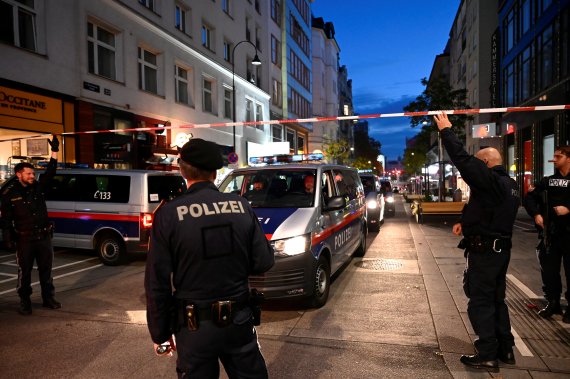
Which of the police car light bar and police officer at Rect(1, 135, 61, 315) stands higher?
the police car light bar

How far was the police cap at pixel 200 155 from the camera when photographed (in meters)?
2.37

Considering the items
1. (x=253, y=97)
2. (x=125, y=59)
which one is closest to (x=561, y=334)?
(x=125, y=59)

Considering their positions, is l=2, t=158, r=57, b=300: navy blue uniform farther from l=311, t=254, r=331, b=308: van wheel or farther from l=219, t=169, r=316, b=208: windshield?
l=311, t=254, r=331, b=308: van wheel

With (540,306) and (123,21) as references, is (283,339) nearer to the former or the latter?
(540,306)

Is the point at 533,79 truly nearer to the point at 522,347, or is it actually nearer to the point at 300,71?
the point at 522,347

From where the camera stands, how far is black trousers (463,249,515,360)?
3.87m

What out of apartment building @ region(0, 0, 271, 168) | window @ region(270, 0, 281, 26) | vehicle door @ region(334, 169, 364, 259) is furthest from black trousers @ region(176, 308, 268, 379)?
window @ region(270, 0, 281, 26)

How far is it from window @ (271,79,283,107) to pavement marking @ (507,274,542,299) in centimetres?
2903

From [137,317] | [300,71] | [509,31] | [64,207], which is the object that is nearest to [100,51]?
[64,207]

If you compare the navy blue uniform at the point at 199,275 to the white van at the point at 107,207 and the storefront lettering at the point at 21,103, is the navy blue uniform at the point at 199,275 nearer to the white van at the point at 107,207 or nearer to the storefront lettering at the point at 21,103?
the white van at the point at 107,207

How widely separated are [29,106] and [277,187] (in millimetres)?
10454

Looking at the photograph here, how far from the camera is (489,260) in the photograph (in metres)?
3.87

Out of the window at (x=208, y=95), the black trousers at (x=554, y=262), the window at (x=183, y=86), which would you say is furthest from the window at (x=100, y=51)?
the black trousers at (x=554, y=262)

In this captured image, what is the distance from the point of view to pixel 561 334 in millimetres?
4738
